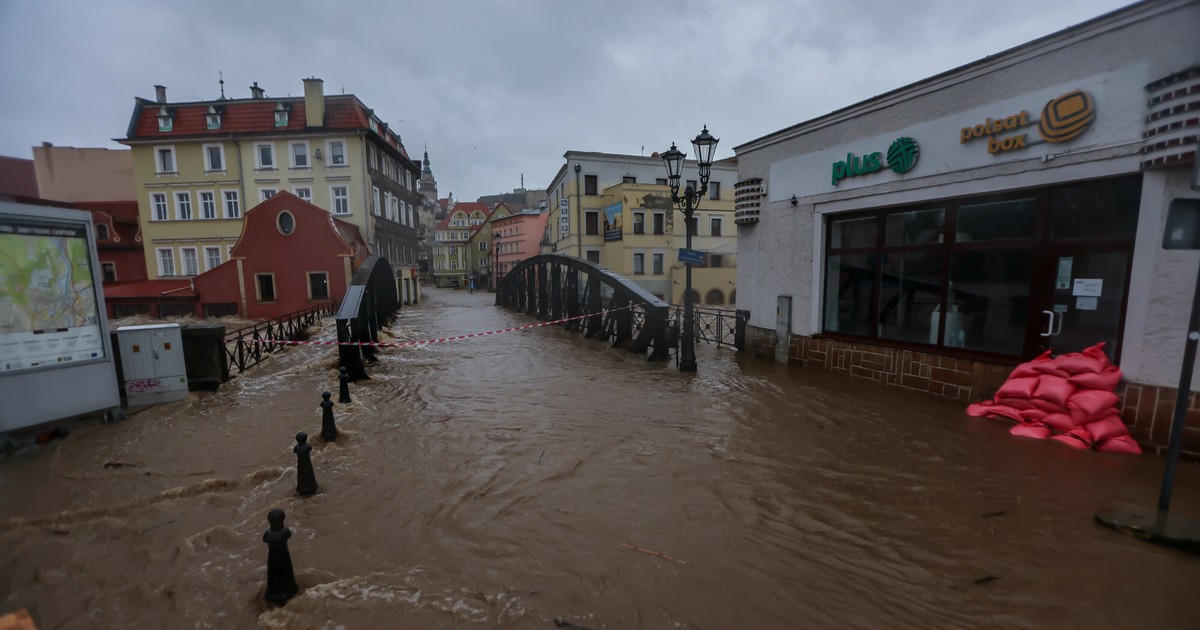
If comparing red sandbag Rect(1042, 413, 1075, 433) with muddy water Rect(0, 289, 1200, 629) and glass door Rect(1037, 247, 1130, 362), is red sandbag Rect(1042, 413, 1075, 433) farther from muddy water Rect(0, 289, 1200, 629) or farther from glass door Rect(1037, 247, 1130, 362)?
glass door Rect(1037, 247, 1130, 362)

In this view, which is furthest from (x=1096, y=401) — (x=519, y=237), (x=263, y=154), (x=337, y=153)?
(x=519, y=237)

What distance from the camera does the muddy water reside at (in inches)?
117

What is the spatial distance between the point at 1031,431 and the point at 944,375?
1.70m

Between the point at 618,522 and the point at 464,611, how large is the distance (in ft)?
4.61

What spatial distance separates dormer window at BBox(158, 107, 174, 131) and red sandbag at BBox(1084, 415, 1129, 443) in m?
41.5

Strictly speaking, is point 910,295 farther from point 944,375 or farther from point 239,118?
point 239,118

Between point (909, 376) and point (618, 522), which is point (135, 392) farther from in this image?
point (909, 376)

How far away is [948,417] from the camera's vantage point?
257 inches

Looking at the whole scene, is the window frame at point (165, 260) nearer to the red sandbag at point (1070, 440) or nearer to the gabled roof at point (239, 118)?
the gabled roof at point (239, 118)

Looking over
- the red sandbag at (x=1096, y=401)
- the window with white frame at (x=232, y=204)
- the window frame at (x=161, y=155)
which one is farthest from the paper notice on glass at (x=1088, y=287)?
the window frame at (x=161, y=155)

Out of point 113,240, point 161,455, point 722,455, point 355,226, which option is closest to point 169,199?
point 113,240

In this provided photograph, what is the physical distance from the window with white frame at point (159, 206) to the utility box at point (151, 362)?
30.4 m

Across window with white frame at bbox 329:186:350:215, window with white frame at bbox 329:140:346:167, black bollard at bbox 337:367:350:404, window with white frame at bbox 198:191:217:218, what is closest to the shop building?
black bollard at bbox 337:367:350:404

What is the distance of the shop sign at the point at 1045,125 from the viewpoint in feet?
18.7
